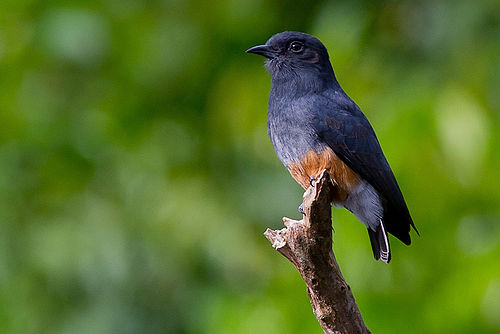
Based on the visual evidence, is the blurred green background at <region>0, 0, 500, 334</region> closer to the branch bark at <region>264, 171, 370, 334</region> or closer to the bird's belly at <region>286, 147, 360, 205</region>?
the bird's belly at <region>286, 147, 360, 205</region>

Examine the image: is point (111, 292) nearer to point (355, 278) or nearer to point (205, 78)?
point (205, 78)

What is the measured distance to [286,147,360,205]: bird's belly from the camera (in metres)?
4.33

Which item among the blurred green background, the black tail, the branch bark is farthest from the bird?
the blurred green background

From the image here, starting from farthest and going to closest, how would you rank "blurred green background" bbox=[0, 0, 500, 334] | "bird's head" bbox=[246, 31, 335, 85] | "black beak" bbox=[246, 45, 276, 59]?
"blurred green background" bbox=[0, 0, 500, 334] < "black beak" bbox=[246, 45, 276, 59] < "bird's head" bbox=[246, 31, 335, 85]

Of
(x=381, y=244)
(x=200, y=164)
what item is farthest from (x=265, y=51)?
(x=200, y=164)

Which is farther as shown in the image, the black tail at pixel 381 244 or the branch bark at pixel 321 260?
the black tail at pixel 381 244

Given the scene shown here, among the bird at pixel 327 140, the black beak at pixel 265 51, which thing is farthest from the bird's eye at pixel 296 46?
the black beak at pixel 265 51

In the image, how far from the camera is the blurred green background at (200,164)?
5949 millimetres

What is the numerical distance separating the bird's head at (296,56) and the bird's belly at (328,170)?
558 millimetres

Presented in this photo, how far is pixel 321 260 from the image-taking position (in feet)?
12.3

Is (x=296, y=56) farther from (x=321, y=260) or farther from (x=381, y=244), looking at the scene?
(x=321, y=260)

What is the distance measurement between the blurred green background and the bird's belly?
4.41 ft

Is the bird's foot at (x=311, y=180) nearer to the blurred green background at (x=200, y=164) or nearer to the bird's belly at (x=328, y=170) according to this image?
the bird's belly at (x=328, y=170)

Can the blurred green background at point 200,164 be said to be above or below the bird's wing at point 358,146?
below
